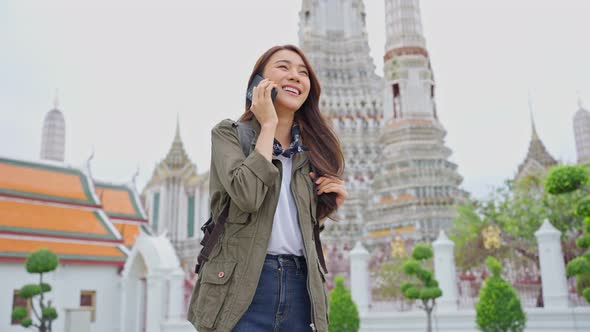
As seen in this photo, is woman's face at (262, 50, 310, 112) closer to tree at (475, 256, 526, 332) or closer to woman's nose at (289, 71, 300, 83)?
woman's nose at (289, 71, 300, 83)

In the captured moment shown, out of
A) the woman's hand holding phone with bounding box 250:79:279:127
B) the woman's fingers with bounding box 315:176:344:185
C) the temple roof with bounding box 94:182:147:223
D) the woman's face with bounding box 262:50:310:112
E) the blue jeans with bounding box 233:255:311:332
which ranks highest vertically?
the temple roof with bounding box 94:182:147:223

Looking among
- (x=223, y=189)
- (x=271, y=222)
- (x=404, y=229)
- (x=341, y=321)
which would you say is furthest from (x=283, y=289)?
(x=404, y=229)

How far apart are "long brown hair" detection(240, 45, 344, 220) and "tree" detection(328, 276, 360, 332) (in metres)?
8.44

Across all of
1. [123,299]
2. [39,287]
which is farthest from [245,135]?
[123,299]

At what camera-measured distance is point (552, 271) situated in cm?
968

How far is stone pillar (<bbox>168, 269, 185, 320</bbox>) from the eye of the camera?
1267 cm

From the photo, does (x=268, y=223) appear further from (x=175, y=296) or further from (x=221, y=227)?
(x=175, y=296)

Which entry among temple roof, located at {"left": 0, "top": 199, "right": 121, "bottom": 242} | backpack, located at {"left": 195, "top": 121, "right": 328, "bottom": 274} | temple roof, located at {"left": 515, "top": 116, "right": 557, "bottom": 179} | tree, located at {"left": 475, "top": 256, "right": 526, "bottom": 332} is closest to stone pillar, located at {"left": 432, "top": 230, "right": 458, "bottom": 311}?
tree, located at {"left": 475, "top": 256, "right": 526, "bottom": 332}

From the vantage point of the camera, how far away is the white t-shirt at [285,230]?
1692 mm

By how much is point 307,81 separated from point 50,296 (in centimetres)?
1221

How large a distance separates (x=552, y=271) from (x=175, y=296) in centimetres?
796

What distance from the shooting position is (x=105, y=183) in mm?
17312

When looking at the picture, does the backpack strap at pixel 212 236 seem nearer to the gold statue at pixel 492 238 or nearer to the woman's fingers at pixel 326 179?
the woman's fingers at pixel 326 179

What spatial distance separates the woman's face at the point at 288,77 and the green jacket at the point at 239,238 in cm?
21
